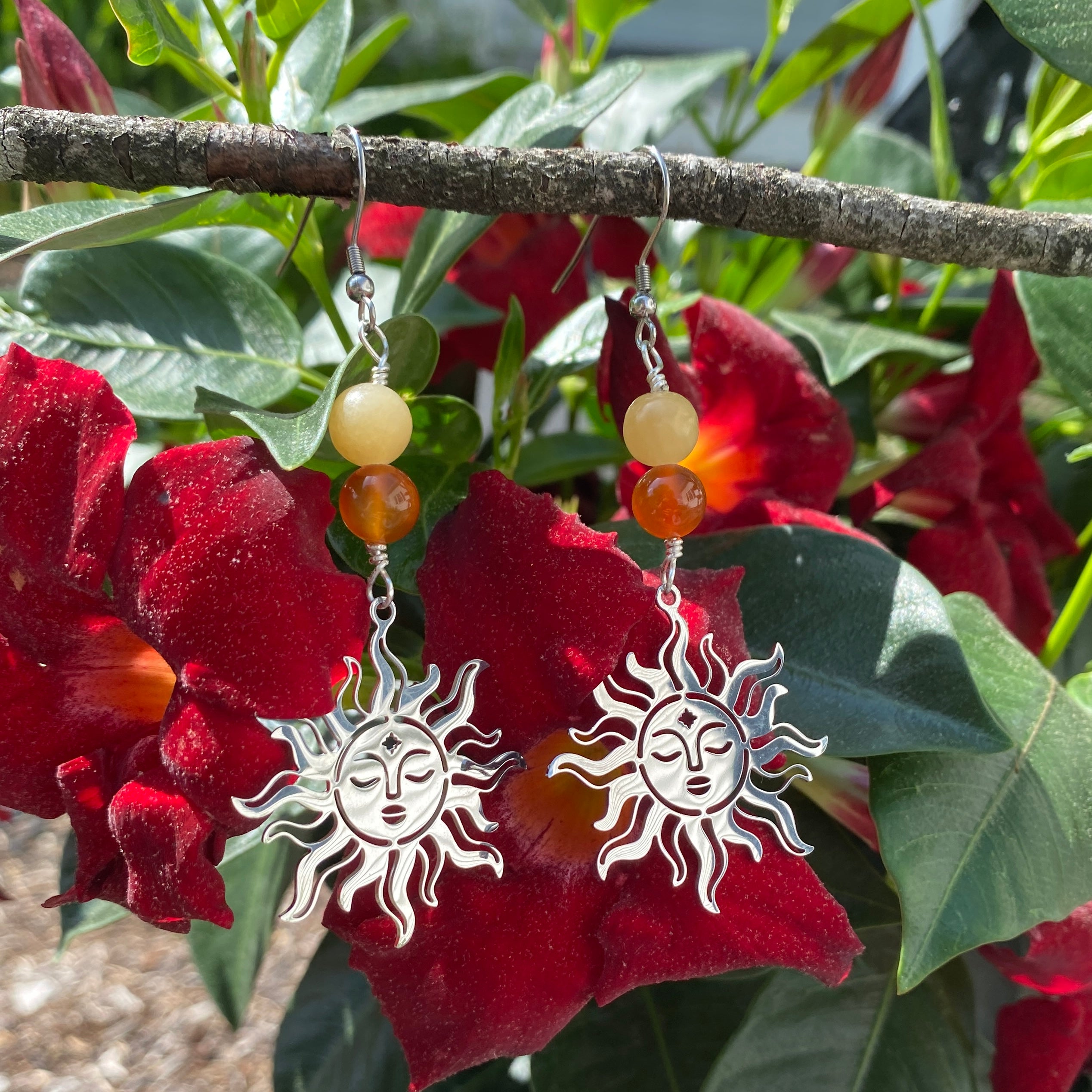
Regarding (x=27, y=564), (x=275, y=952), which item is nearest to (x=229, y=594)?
(x=27, y=564)

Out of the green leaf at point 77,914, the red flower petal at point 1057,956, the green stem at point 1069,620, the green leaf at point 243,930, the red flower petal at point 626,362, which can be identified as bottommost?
the green leaf at point 243,930

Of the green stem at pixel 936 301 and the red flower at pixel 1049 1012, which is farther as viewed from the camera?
the green stem at pixel 936 301

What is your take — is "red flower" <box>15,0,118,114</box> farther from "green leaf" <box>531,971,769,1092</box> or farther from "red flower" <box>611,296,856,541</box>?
"green leaf" <box>531,971,769,1092</box>

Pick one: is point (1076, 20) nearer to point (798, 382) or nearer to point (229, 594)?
point (798, 382)

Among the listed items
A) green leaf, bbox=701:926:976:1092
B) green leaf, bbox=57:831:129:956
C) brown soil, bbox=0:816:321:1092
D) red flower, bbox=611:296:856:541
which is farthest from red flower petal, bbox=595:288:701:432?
brown soil, bbox=0:816:321:1092

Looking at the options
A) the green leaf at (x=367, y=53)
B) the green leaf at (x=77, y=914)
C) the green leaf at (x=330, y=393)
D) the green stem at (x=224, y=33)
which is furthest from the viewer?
the green leaf at (x=367, y=53)

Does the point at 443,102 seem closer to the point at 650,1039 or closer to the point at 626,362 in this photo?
the point at 626,362

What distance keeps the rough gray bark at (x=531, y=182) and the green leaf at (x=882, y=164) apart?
37cm

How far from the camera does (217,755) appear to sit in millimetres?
260

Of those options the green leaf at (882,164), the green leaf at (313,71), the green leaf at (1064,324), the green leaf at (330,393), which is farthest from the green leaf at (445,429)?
the green leaf at (882,164)

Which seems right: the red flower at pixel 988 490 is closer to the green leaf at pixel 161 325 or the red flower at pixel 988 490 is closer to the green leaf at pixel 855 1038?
the green leaf at pixel 855 1038

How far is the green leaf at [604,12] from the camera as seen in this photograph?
0.54 meters

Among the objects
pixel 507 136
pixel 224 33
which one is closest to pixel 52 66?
pixel 224 33

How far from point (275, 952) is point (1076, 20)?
83 centimetres
